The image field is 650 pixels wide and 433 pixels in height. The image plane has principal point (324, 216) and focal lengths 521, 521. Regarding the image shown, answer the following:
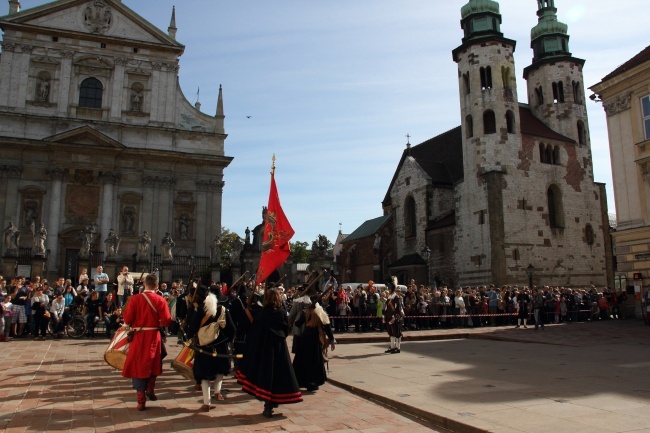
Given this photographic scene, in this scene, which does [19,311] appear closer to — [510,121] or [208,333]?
[208,333]

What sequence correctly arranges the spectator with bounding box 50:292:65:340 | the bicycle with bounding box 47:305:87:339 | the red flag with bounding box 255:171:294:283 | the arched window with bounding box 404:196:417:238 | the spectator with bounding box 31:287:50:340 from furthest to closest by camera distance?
the arched window with bounding box 404:196:417:238, the bicycle with bounding box 47:305:87:339, the spectator with bounding box 50:292:65:340, the spectator with bounding box 31:287:50:340, the red flag with bounding box 255:171:294:283

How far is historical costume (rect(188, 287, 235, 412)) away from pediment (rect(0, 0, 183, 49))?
109ft

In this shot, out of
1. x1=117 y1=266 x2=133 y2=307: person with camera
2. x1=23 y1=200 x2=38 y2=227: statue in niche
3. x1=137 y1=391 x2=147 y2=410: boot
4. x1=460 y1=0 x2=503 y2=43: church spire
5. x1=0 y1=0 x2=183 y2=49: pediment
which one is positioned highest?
x1=460 y1=0 x2=503 y2=43: church spire

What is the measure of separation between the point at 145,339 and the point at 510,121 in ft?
115

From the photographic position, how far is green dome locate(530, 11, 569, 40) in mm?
42219

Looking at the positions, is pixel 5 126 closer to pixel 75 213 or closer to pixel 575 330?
pixel 75 213

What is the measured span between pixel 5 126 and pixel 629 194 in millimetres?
34786

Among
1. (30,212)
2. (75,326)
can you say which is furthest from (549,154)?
(30,212)

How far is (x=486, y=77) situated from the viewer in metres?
37.9

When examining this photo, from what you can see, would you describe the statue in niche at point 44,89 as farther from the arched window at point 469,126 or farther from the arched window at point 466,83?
the arched window at point 466,83

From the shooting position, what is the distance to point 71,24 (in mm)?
34656

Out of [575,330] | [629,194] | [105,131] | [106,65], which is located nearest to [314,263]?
[575,330]

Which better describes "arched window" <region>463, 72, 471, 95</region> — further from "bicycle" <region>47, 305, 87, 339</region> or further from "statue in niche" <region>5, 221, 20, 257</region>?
"bicycle" <region>47, 305, 87, 339</region>

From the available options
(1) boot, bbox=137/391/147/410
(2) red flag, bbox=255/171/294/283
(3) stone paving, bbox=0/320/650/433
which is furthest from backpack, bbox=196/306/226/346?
(2) red flag, bbox=255/171/294/283
